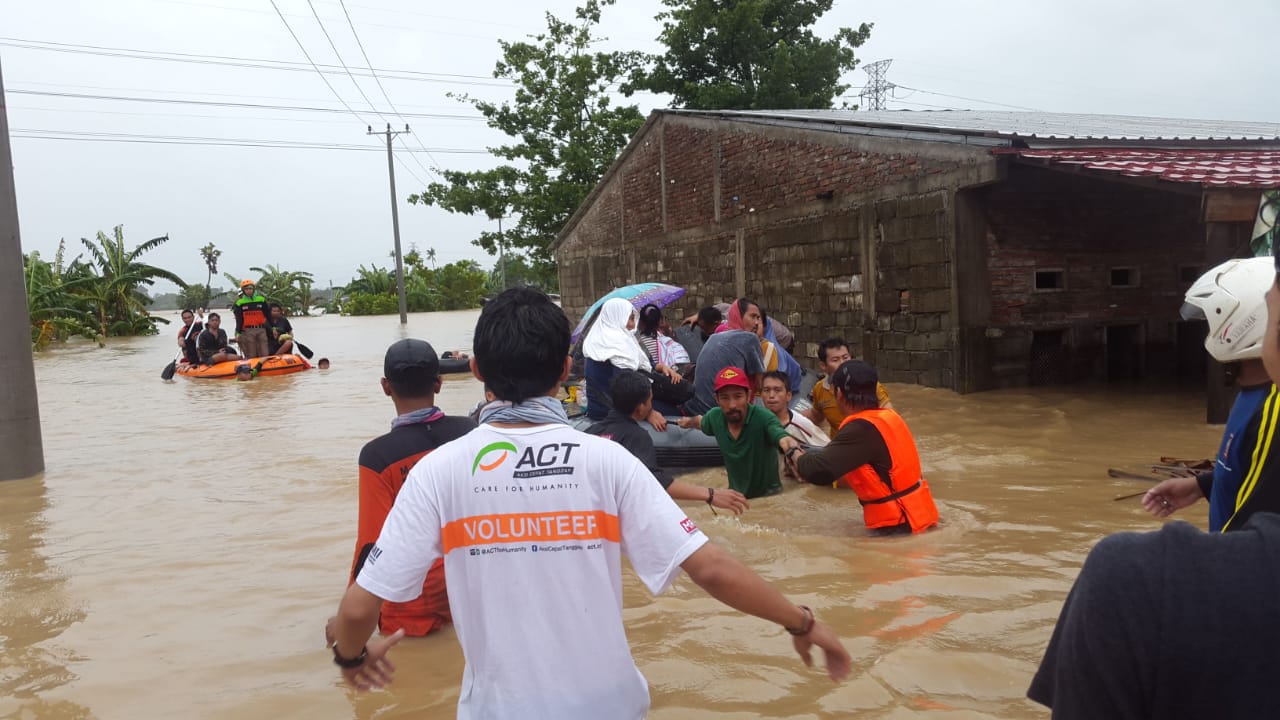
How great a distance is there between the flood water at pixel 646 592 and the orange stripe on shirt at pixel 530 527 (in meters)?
0.15

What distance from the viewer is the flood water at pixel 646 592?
378cm

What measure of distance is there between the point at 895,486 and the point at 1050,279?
25.6 ft

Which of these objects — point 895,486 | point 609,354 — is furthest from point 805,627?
point 609,354

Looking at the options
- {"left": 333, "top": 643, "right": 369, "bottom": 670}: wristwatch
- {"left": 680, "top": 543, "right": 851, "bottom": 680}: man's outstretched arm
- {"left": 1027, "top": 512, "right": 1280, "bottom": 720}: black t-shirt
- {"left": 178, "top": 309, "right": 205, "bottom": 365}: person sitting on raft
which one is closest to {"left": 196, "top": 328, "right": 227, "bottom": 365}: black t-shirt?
{"left": 178, "top": 309, "right": 205, "bottom": 365}: person sitting on raft

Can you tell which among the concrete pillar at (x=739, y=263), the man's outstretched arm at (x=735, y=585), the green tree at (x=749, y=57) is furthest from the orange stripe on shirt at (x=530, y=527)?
the green tree at (x=749, y=57)

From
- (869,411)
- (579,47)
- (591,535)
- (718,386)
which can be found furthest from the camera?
(579,47)

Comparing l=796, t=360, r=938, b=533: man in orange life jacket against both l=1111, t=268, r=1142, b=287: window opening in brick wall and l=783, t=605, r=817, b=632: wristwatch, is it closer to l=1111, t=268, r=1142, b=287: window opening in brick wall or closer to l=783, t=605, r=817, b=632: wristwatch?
l=783, t=605, r=817, b=632: wristwatch

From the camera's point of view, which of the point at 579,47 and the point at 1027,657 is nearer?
the point at 1027,657

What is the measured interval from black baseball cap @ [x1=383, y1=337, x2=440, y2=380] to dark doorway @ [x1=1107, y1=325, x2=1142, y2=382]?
1148 centimetres

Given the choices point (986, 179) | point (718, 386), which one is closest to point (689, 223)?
point (986, 179)

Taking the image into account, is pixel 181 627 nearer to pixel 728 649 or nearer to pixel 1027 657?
pixel 728 649

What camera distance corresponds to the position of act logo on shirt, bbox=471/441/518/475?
208 cm

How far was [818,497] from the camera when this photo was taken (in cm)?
685

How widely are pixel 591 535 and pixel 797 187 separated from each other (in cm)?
1304
